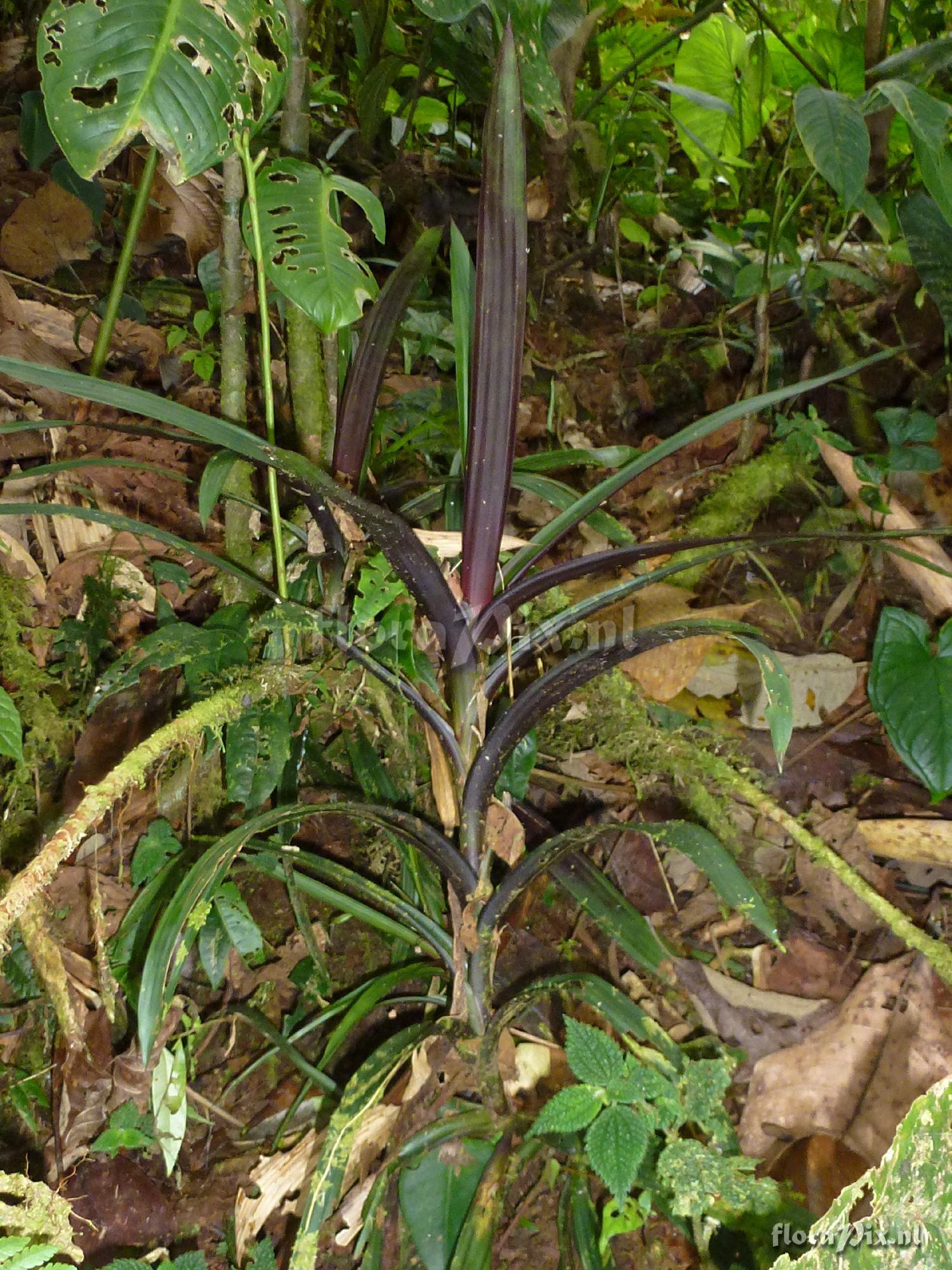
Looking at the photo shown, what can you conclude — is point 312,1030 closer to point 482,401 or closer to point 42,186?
point 482,401

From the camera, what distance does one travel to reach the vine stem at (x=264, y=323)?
1.03 meters

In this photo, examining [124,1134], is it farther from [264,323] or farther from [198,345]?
[198,345]

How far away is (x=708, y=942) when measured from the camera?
4.50ft

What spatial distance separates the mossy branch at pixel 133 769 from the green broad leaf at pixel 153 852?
13cm

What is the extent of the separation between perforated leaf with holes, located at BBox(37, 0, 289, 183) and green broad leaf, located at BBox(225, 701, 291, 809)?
69 centimetres

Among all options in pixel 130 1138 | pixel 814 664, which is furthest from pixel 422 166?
pixel 130 1138

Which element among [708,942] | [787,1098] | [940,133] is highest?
[940,133]

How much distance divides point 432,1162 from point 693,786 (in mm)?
653

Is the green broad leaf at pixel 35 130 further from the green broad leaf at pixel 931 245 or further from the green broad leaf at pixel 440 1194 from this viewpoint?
the green broad leaf at pixel 440 1194

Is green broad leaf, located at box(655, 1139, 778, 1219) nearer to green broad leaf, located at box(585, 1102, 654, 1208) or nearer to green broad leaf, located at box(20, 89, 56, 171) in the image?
green broad leaf, located at box(585, 1102, 654, 1208)

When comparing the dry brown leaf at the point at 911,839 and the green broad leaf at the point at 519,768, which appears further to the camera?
the dry brown leaf at the point at 911,839

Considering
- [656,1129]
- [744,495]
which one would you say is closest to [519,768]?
[656,1129]

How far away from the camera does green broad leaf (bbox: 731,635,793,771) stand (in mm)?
876

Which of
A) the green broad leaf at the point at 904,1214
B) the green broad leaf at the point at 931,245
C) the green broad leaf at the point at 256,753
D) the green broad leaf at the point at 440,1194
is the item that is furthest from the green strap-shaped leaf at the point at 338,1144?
the green broad leaf at the point at 931,245
